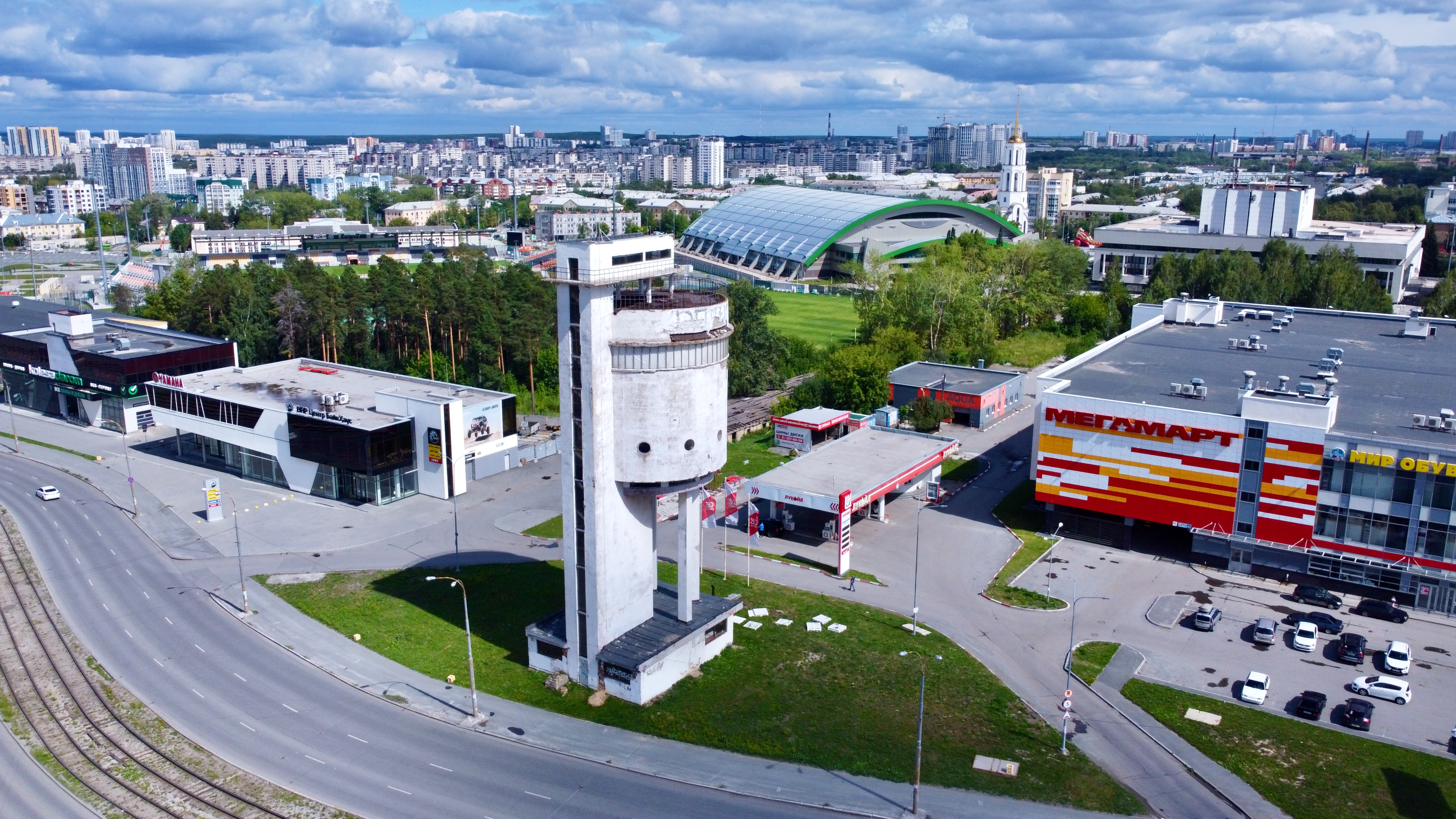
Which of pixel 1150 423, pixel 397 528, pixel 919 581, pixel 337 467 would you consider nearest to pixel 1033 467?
pixel 1150 423

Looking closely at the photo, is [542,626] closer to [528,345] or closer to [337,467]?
[337,467]

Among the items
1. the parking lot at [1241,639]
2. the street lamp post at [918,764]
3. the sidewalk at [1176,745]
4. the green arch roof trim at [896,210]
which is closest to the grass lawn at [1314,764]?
the sidewalk at [1176,745]

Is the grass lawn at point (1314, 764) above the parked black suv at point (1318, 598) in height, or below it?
below

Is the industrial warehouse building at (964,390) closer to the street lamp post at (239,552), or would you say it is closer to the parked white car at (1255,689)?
the parked white car at (1255,689)

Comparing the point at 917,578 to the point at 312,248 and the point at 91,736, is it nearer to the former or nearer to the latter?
the point at 91,736

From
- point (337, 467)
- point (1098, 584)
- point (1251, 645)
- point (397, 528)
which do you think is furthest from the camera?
point (337, 467)

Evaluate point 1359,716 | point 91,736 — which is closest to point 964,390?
point 1359,716
